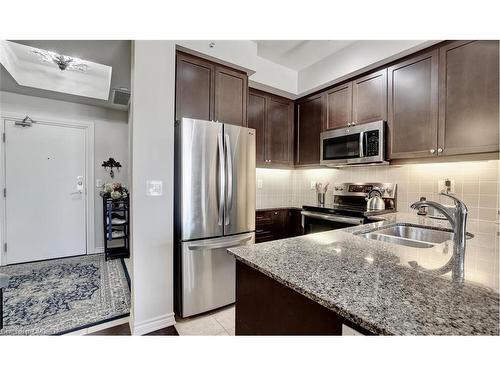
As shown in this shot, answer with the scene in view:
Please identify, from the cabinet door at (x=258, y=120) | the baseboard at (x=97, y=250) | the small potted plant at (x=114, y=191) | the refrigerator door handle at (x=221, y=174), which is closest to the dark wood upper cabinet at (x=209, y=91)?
the refrigerator door handle at (x=221, y=174)

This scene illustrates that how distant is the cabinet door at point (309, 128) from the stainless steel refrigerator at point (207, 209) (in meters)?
1.21

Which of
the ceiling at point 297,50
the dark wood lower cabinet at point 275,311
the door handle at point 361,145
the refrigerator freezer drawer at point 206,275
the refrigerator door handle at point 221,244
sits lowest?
the refrigerator freezer drawer at point 206,275

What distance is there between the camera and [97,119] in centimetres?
352

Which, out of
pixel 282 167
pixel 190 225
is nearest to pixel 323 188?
pixel 282 167

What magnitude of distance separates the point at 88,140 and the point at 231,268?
300 cm

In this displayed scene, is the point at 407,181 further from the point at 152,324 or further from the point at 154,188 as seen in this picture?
the point at 152,324

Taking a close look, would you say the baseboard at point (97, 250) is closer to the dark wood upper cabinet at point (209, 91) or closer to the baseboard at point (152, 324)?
the baseboard at point (152, 324)

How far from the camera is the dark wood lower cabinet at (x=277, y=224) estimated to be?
2.86 m

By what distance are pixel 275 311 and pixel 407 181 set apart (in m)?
2.23

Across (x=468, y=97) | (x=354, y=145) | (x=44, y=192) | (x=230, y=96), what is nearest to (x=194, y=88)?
(x=230, y=96)

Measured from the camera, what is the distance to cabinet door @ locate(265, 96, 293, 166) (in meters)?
3.04

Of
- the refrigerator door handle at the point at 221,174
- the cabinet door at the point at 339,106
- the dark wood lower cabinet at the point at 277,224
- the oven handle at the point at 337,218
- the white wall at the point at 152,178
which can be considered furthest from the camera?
the dark wood lower cabinet at the point at 277,224

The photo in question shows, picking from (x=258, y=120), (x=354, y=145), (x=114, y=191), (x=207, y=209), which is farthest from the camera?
(x=114, y=191)

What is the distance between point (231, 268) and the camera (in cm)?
206
